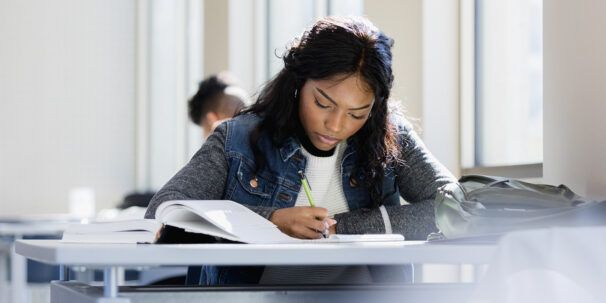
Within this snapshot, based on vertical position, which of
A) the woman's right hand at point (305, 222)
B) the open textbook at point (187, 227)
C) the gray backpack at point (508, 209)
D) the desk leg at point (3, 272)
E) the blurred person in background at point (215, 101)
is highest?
the blurred person in background at point (215, 101)

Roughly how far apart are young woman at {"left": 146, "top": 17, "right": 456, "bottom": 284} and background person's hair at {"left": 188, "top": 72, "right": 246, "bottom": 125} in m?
2.13

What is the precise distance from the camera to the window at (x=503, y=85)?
12.3 ft

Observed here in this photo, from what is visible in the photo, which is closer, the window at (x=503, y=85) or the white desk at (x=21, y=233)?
the window at (x=503, y=85)

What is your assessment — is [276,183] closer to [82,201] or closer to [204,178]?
[204,178]

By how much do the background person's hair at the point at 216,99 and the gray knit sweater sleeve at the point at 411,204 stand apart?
2175 mm

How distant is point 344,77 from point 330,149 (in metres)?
0.17

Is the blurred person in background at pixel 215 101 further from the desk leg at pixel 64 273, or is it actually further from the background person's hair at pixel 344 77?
the desk leg at pixel 64 273

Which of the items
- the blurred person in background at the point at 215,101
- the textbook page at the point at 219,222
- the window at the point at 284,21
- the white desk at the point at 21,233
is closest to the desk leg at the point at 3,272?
the white desk at the point at 21,233

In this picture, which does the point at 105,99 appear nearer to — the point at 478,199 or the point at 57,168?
the point at 57,168

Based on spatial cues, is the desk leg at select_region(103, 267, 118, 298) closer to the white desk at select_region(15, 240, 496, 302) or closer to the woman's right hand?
the white desk at select_region(15, 240, 496, 302)

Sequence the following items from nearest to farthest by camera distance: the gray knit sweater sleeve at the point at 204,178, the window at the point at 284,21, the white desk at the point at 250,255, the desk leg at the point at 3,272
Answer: the white desk at the point at 250,255, the gray knit sweater sleeve at the point at 204,178, the desk leg at the point at 3,272, the window at the point at 284,21

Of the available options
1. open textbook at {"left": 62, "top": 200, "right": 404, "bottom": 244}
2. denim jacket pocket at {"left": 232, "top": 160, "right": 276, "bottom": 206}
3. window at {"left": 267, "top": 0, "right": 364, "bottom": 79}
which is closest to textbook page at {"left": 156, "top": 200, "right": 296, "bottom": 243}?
open textbook at {"left": 62, "top": 200, "right": 404, "bottom": 244}

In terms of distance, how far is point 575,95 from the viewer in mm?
2188

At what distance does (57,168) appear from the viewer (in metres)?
7.70
